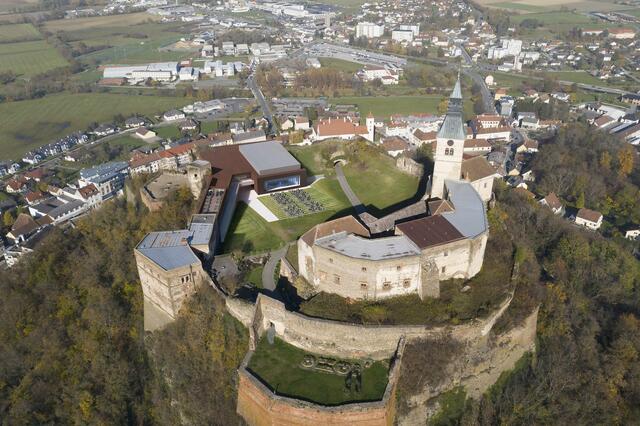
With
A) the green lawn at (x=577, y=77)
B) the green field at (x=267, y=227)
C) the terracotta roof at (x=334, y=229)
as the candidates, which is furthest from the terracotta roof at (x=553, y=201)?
the green lawn at (x=577, y=77)

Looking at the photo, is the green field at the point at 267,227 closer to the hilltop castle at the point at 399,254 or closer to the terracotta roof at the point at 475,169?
the hilltop castle at the point at 399,254

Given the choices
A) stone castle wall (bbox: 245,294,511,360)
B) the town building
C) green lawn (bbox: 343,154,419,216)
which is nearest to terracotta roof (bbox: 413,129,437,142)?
green lawn (bbox: 343,154,419,216)

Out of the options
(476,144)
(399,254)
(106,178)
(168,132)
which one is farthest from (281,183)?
(168,132)

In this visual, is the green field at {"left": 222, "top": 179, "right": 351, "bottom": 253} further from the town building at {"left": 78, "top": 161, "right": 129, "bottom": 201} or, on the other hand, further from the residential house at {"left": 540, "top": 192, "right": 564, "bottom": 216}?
the town building at {"left": 78, "top": 161, "right": 129, "bottom": 201}

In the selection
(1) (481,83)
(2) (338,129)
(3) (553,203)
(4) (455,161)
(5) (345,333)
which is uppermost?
(4) (455,161)

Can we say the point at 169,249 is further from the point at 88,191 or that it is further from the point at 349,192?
the point at 88,191

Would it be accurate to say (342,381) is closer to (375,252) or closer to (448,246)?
(375,252)
